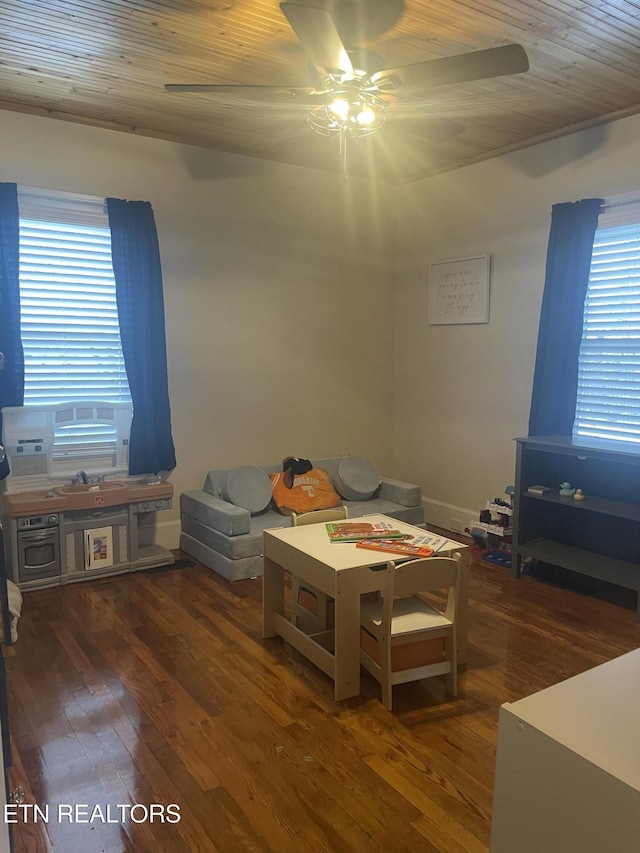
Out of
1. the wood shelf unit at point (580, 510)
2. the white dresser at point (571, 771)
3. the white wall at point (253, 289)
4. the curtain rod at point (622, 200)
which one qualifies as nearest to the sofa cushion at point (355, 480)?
Answer: the white wall at point (253, 289)

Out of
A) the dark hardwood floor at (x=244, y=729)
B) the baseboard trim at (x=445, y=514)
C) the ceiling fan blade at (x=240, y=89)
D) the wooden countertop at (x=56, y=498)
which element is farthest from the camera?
the baseboard trim at (x=445, y=514)

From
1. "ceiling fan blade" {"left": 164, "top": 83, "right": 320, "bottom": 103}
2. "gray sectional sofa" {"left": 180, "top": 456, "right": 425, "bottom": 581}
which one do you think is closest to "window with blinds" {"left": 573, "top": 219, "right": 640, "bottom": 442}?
"gray sectional sofa" {"left": 180, "top": 456, "right": 425, "bottom": 581}

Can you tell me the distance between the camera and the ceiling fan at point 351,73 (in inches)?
86.3

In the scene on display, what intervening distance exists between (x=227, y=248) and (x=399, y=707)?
3.46 meters

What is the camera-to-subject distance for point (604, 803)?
3.67 ft

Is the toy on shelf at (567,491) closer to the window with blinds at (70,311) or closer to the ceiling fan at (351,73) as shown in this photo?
the ceiling fan at (351,73)

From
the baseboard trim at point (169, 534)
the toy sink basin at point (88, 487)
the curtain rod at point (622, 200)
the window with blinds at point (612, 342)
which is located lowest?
the baseboard trim at point (169, 534)

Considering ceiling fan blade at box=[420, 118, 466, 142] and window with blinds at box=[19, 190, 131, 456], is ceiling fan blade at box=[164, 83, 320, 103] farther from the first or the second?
window with blinds at box=[19, 190, 131, 456]

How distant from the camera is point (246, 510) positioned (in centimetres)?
423

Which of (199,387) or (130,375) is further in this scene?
(199,387)

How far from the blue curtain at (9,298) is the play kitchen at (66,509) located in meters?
0.18

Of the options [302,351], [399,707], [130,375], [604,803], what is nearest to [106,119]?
[130,375]

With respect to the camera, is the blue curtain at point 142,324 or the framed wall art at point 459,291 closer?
the blue curtain at point 142,324

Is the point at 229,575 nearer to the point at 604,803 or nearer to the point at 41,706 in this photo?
the point at 41,706
